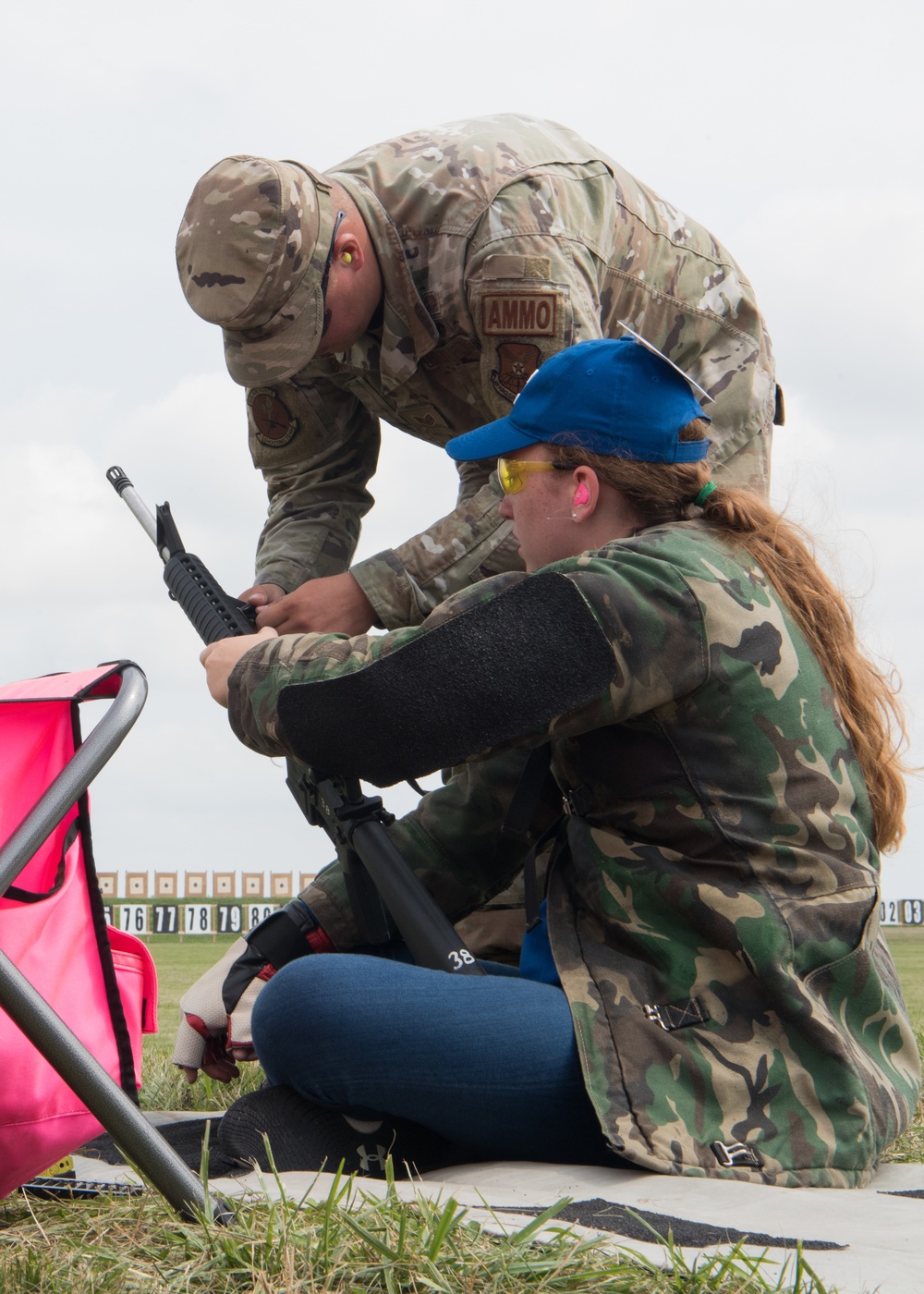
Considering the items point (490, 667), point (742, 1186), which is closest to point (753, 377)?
point (490, 667)

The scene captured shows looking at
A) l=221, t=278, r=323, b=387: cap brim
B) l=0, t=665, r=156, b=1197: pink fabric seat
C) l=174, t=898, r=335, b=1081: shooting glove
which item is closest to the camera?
l=0, t=665, r=156, b=1197: pink fabric seat

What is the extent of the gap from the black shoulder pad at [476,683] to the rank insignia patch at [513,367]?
1.22 m

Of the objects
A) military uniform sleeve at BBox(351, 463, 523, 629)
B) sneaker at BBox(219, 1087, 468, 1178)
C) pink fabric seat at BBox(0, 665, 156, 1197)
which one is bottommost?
sneaker at BBox(219, 1087, 468, 1178)

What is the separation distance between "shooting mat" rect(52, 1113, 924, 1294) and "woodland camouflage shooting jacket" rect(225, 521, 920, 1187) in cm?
8

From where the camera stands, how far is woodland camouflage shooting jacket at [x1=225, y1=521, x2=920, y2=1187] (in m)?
2.12

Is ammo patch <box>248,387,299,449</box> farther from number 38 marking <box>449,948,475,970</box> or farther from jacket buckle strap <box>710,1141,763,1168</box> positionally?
jacket buckle strap <box>710,1141,763,1168</box>

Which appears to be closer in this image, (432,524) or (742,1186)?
(742,1186)

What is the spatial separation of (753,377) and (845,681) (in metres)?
1.49

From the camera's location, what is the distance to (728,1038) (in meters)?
2.16

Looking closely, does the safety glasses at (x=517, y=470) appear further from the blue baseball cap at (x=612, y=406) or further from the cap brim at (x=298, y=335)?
the cap brim at (x=298, y=335)

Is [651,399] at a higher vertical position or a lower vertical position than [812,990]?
higher

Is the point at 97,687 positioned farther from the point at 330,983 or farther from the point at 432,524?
the point at 432,524

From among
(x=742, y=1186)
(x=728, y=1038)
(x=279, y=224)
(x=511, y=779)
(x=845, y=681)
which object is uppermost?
(x=279, y=224)

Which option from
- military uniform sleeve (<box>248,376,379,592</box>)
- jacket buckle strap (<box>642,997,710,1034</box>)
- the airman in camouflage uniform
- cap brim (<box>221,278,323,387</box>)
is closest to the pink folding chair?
jacket buckle strap (<box>642,997,710,1034</box>)
